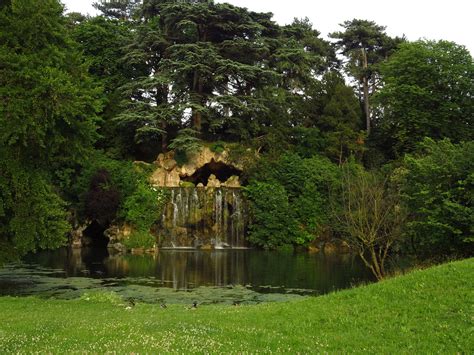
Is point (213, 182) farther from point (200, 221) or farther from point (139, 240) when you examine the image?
point (139, 240)

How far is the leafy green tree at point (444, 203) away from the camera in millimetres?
21969

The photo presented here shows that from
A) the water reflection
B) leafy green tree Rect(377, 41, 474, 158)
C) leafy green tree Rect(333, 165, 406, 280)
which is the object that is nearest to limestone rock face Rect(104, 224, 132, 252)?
the water reflection

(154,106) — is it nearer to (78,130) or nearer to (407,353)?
(78,130)

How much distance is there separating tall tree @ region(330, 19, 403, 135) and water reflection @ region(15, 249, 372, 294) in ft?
108

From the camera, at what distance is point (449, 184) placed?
78.5 feet

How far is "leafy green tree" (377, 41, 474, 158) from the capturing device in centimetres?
4831

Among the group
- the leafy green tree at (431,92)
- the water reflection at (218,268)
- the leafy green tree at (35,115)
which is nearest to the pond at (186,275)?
the water reflection at (218,268)

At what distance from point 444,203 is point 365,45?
4983cm

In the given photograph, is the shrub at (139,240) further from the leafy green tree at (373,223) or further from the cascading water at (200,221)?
the leafy green tree at (373,223)

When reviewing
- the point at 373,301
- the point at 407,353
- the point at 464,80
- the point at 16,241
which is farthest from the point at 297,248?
the point at 407,353

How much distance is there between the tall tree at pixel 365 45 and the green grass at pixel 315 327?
53.8 m

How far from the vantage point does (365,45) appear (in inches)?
2645

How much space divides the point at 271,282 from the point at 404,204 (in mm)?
9274

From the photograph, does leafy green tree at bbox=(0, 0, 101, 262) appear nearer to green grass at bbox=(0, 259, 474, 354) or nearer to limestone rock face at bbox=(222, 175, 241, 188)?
green grass at bbox=(0, 259, 474, 354)
